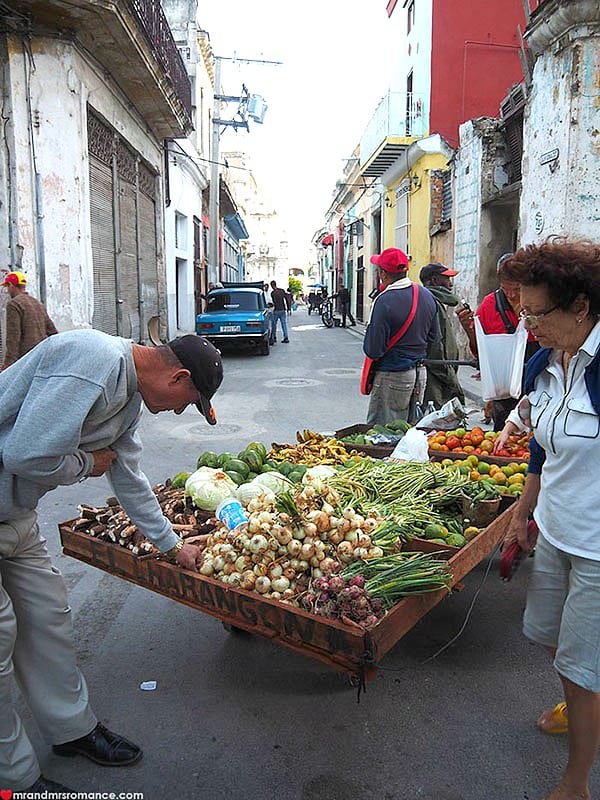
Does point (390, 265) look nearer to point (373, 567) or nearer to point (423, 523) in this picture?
point (423, 523)

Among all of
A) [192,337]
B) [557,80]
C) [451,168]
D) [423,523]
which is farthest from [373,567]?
[451,168]

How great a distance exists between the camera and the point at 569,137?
9.70 meters

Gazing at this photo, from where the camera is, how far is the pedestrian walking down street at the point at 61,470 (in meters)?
1.99

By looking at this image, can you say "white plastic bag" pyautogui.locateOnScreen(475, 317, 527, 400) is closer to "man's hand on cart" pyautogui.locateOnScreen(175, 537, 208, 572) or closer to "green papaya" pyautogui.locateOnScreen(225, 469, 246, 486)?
"green papaya" pyautogui.locateOnScreen(225, 469, 246, 486)

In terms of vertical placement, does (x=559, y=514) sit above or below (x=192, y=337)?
below

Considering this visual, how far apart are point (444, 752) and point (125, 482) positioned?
1.80 meters

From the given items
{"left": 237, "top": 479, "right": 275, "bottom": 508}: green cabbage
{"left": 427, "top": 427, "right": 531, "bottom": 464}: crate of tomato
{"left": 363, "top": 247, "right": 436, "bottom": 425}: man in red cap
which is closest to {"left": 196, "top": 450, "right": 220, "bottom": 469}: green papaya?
{"left": 237, "top": 479, "right": 275, "bottom": 508}: green cabbage

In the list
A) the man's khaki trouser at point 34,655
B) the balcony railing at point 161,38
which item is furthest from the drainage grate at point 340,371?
the man's khaki trouser at point 34,655

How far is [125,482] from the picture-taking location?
2.64 metres

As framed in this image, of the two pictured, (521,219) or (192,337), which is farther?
(521,219)

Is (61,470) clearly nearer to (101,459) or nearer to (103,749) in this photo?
(101,459)

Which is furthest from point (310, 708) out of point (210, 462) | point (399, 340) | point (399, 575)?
point (399, 340)

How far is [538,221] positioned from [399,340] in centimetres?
655

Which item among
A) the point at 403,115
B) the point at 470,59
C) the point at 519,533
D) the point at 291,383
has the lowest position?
the point at 291,383
